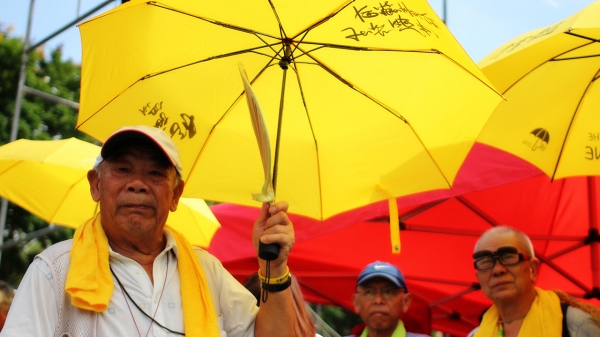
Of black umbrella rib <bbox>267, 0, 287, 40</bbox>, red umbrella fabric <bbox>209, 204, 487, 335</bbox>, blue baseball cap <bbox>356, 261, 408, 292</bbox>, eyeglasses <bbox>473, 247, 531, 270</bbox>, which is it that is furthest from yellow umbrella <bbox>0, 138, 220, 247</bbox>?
black umbrella rib <bbox>267, 0, 287, 40</bbox>

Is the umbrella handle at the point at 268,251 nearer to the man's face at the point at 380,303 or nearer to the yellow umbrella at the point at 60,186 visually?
the man's face at the point at 380,303

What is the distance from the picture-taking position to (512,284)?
14.4 feet

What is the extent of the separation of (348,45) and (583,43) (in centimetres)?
160

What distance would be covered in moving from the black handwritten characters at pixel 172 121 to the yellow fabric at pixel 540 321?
2.07 meters

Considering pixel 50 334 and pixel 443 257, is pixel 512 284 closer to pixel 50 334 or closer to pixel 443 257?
pixel 443 257

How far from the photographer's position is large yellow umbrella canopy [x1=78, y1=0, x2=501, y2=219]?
11.2 ft

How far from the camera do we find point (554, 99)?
4293 mm

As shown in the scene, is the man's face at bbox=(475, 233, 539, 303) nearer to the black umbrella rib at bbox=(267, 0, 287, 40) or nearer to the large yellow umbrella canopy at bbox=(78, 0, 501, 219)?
the large yellow umbrella canopy at bbox=(78, 0, 501, 219)

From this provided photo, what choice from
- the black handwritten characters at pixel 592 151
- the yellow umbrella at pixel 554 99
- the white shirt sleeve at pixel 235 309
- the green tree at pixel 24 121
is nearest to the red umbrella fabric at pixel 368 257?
the yellow umbrella at pixel 554 99

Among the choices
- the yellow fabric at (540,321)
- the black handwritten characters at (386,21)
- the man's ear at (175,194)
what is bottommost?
the man's ear at (175,194)

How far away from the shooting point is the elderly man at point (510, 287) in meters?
4.31

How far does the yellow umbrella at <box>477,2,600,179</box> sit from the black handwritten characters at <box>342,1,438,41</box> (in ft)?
3.43

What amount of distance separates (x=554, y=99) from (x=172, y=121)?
2098 millimetres

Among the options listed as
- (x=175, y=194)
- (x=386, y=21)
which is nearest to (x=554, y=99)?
(x=386, y=21)
